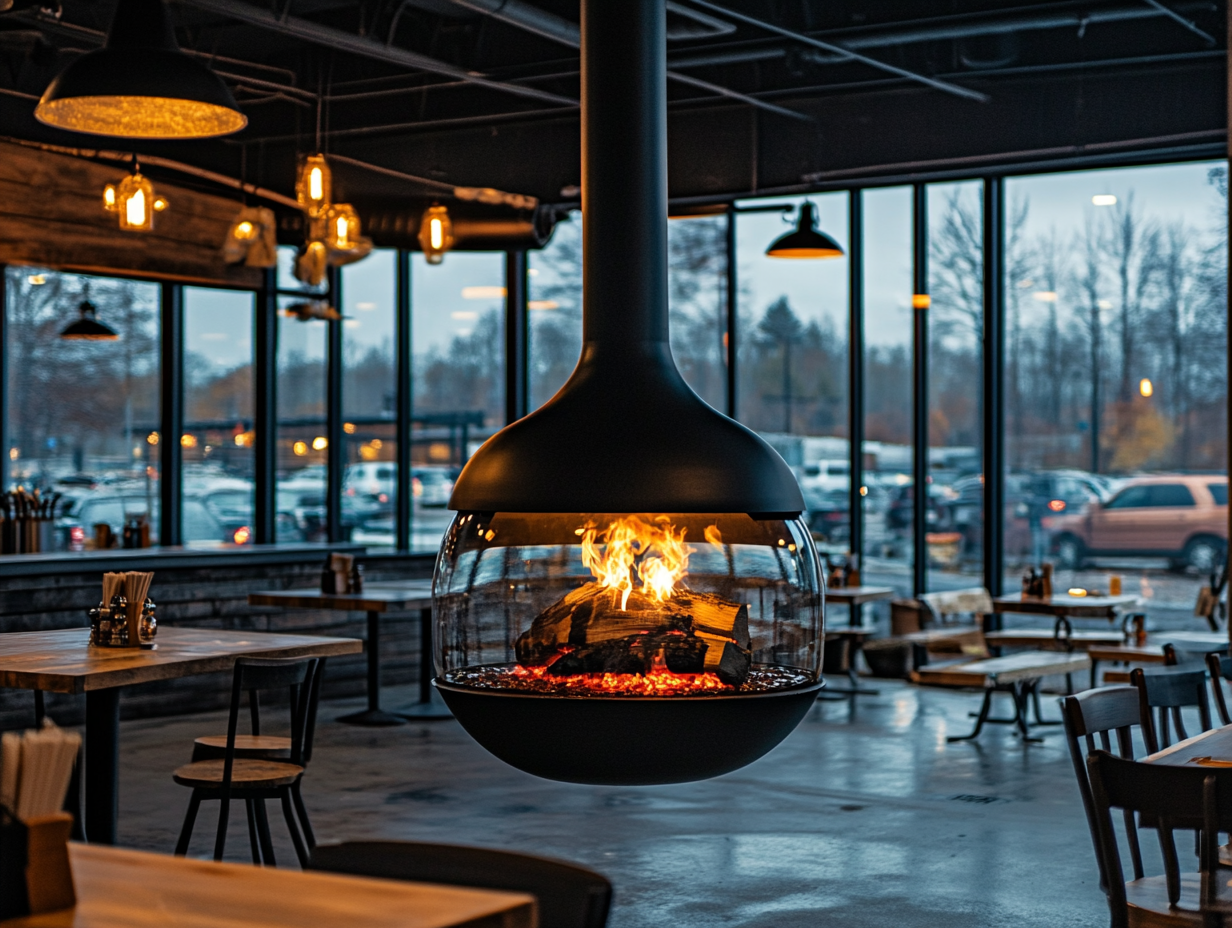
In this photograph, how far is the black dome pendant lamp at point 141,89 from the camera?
11.6ft

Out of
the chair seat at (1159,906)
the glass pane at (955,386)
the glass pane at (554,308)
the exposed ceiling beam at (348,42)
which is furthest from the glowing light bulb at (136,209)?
the glass pane at (955,386)

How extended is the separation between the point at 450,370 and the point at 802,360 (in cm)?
260

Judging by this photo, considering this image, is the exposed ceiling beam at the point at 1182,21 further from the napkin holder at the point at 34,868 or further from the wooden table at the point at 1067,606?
the napkin holder at the point at 34,868

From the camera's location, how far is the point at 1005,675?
678 centimetres

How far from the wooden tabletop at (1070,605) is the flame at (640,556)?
4690 mm

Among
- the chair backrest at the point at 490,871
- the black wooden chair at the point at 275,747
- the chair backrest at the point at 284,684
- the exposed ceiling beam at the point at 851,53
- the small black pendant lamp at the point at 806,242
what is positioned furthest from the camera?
the small black pendant lamp at the point at 806,242

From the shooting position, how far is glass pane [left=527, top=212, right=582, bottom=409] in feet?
34.4

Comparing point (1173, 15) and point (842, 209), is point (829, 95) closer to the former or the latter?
point (842, 209)

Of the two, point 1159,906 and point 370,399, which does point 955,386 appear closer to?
point 370,399

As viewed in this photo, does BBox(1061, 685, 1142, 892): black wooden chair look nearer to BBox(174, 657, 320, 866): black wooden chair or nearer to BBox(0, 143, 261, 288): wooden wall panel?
BBox(174, 657, 320, 866): black wooden chair

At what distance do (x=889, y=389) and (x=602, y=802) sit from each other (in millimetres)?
4815

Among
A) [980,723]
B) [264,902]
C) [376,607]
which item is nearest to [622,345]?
[264,902]

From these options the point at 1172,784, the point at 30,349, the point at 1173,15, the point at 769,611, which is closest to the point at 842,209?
the point at 1173,15

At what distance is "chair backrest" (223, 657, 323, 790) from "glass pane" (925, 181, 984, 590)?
6.00 meters
